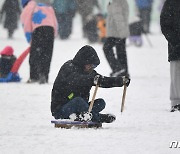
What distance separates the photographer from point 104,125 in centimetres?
867

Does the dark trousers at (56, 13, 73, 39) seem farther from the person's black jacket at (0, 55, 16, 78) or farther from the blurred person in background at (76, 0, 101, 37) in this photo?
the person's black jacket at (0, 55, 16, 78)

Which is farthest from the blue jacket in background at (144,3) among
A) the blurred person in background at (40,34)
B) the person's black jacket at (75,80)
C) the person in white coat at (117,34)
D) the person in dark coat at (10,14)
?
the person's black jacket at (75,80)

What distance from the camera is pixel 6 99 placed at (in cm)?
1129

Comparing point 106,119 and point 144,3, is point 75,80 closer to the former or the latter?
point 106,119

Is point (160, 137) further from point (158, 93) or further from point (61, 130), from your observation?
point (158, 93)

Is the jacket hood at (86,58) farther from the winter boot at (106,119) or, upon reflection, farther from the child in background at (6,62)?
the child in background at (6,62)

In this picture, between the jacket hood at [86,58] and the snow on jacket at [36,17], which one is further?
the snow on jacket at [36,17]

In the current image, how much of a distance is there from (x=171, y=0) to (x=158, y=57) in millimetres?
10983

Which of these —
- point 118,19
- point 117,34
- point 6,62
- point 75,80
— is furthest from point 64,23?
point 75,80

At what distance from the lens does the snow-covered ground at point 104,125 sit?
6.98m

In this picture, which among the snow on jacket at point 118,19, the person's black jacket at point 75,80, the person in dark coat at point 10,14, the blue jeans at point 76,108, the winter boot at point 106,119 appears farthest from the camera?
the person in dark coat at point 10,14

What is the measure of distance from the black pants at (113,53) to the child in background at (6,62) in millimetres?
1781

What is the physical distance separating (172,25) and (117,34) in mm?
4420

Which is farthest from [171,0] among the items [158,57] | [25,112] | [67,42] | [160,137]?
[67,42]
